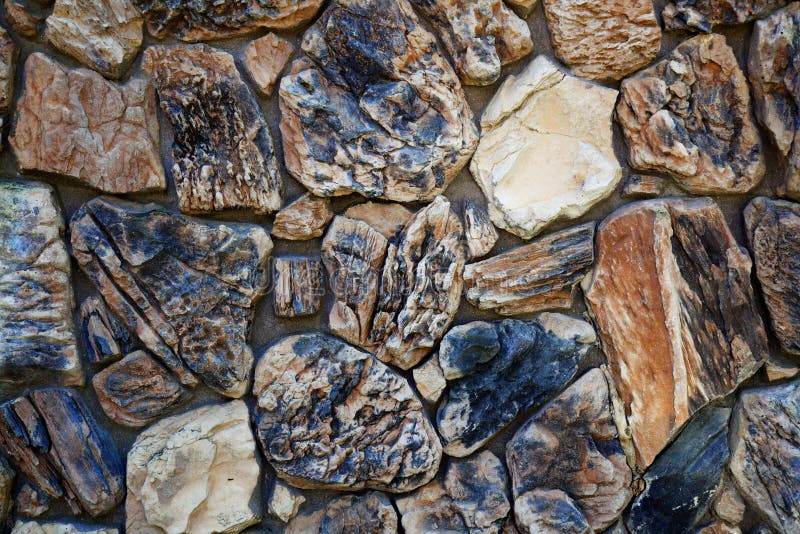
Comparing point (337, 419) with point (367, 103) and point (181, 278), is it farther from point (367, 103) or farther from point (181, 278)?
point (367, 103)

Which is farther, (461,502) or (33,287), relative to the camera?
(461,502)

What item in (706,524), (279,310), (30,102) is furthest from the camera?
(706,524)

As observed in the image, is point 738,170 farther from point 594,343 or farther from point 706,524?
point 706,524

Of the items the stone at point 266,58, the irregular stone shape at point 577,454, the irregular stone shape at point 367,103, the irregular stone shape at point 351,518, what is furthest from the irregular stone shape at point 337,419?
the stone at point 266,58

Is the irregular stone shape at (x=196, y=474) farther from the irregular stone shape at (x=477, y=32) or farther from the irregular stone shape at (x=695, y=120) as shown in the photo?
the irregular stone shape at (x=695, y=120)

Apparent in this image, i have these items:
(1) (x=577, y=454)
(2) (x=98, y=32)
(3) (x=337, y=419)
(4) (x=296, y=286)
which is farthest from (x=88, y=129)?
(1) (x=577, y=454)

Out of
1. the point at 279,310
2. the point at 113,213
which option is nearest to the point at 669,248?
the point at 279,310
